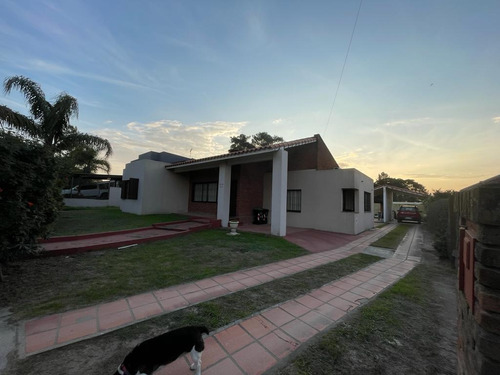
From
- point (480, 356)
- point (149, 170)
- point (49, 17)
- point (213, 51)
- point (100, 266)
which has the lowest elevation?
point (100, 266)

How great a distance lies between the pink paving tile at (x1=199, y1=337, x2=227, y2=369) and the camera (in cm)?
192

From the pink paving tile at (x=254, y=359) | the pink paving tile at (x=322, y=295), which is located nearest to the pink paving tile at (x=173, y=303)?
the pink paving tile at (x=254, y=359)

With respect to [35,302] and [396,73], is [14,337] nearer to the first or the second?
[35,302]

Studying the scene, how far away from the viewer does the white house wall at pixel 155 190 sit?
12.3 m

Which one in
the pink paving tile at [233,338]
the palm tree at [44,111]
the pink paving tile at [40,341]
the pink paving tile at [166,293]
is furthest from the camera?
the palm tree at [44,111]

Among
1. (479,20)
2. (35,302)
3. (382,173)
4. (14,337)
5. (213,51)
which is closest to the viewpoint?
(14,337)

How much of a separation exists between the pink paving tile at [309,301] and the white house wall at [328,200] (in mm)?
7739

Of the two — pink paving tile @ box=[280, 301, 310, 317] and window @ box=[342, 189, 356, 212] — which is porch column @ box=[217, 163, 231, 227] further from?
pink paving tile @ box=[280, 301, 310, 317]

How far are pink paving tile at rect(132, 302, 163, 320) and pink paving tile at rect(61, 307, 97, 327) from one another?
1.68 feet

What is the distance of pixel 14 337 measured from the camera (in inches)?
87.4

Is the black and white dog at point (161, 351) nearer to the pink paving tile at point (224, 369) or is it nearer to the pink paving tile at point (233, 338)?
the pink paving tile at point (224, 369)

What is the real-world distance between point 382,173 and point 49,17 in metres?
62.2

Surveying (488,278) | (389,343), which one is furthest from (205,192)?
(488,278)

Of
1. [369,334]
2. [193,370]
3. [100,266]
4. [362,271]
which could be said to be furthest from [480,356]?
[100,266]
